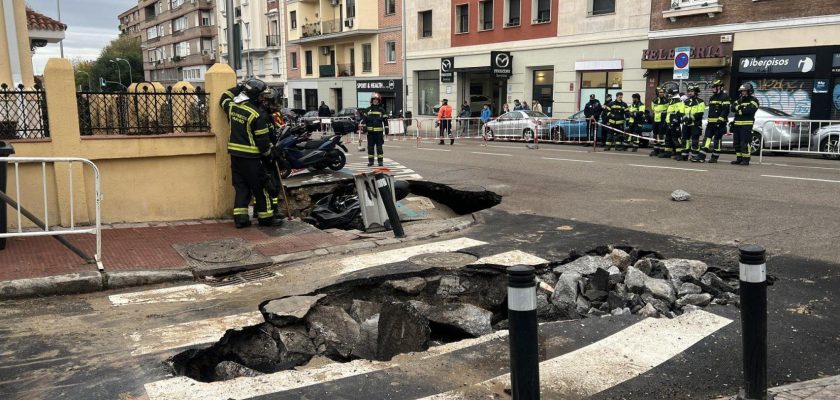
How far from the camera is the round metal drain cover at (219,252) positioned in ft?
23.5

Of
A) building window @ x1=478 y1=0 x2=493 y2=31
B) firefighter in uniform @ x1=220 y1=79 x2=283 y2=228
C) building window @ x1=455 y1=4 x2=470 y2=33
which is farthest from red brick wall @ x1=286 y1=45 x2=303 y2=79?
firefighter in uniform @ x1=220 y1=79 x2=283 y2=228

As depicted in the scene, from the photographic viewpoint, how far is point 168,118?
8836 mm

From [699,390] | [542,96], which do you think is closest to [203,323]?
[699,390]

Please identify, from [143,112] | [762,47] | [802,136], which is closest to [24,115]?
[143,112]

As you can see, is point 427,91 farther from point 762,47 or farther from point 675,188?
point 675,188

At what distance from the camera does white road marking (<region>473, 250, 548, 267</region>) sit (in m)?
6.85

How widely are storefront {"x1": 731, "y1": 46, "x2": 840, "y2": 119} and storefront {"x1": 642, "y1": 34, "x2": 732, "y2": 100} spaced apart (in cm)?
56

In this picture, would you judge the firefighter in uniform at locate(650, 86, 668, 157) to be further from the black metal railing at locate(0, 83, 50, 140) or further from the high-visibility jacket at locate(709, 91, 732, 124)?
the black metal railing at locate(0, 83, 50, 140)

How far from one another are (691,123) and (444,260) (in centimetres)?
1202

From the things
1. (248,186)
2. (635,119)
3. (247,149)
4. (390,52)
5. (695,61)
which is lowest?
(248,186)

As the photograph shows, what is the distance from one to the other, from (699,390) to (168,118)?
24.4 ft

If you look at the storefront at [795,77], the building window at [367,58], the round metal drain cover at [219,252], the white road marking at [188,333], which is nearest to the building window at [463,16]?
the building window at [367,58]

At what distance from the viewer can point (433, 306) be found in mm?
5801

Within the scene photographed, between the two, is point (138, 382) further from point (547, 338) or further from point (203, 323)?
point (547, 338)
